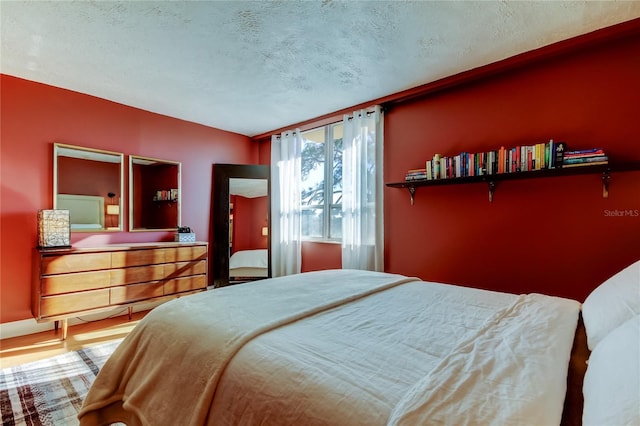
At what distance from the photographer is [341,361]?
3.05ft

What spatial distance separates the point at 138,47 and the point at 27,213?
1.97 m

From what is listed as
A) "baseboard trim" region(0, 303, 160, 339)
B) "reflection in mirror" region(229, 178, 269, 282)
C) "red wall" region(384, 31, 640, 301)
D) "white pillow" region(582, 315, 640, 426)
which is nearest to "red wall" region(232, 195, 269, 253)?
"reflection in mirror" region(229, 178, 269, 282)

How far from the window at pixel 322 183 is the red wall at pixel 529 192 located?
0.86 metres

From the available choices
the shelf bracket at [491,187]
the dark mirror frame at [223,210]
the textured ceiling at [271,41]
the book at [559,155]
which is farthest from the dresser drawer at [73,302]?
the book at [559,155]

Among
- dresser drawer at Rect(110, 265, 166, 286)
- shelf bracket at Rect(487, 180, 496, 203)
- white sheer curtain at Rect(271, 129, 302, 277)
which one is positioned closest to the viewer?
shelf bracket at Rect(487, 180, 496, 203)

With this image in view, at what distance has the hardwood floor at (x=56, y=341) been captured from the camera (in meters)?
2.50

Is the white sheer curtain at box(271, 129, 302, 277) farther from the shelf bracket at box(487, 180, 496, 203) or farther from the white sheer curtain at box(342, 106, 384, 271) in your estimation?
the shelf bracket at box(487, 180, 496, 203)

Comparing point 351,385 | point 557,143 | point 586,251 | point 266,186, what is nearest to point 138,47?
point 266,186

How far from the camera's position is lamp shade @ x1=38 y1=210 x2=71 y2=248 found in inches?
111

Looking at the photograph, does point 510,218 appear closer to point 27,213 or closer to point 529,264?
point 529,264

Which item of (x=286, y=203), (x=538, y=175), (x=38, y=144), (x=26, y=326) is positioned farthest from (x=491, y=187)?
(x=26, y=326)

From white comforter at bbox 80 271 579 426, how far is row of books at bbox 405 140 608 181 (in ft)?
3.90

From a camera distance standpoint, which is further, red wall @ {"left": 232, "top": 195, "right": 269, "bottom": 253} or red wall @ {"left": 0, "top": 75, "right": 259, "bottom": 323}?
red wall @ {"left": 232, "top": 195, "right": 269, "bottom": 253}

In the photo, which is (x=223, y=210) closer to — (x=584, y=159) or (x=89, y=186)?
(x=89, y=186)
